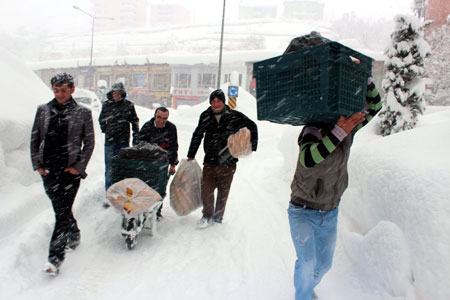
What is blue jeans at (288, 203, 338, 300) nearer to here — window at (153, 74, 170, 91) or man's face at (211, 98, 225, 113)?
man's face at (211, 98, 225, 113)

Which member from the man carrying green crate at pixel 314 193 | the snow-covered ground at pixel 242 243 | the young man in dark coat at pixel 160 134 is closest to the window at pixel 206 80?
the snow-covered ground at pixel 242 243

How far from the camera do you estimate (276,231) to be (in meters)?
4.64

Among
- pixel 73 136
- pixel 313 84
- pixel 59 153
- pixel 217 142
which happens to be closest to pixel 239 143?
pixel 217 142

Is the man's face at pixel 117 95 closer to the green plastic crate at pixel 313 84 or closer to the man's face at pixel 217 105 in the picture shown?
the man's face at pixel 217 105

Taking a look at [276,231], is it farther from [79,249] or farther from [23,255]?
[23,255]

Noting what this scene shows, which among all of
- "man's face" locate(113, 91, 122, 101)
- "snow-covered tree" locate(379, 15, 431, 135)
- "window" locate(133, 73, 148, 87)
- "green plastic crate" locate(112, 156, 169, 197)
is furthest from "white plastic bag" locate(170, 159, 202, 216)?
"window" locate(133, 73, 148, 87)

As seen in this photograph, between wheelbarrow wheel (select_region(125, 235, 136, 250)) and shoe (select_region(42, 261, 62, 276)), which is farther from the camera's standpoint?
wheelbarrow wheel (select_region(125, 235, 136, 250))

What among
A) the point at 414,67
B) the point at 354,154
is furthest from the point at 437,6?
the point at 354,154

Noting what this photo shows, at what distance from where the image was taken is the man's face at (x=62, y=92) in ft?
10.9

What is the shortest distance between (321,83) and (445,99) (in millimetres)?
20923

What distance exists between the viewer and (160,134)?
493 centimetres

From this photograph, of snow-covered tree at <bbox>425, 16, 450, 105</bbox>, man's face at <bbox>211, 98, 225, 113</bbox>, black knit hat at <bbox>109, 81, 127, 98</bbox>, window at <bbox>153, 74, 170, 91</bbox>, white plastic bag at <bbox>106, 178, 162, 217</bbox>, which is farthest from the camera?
window at <bbox>153, 74, 170, 91</bbox>

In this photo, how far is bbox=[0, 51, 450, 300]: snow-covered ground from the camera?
2574mm

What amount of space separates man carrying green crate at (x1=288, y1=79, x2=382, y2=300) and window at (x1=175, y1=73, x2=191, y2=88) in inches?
1544
